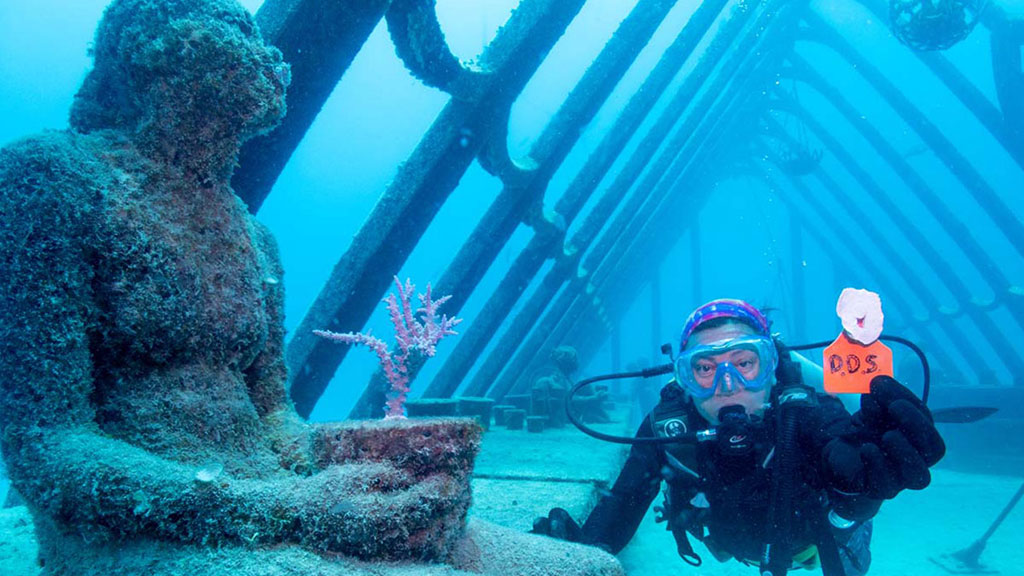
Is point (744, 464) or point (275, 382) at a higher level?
point (744, 464)

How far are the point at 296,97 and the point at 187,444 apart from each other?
2182mm

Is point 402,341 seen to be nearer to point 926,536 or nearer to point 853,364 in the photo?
point 853,364

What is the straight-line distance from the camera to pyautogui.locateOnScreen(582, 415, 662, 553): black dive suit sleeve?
3166mm

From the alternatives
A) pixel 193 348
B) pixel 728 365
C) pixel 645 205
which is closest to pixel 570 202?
pixel 728 365

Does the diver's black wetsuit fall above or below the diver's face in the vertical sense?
below

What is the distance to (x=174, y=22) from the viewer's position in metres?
1.71

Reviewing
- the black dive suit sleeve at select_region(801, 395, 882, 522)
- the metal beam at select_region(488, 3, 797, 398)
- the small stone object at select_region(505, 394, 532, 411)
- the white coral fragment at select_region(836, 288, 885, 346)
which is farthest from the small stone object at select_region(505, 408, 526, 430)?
the white coral fragment at select_region(836, 288, 885, 346)

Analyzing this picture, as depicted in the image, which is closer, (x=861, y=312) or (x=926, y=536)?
(x=861, y=312)

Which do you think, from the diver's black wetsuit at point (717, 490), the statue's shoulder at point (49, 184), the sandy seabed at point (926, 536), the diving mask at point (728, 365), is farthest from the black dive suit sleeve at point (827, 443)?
the sandy seabed at point (926, 536)

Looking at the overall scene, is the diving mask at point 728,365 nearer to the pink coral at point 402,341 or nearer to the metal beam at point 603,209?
the pink coral at point 402,341

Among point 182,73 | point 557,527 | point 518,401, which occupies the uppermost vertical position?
point 182,73

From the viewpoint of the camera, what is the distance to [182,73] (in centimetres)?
175

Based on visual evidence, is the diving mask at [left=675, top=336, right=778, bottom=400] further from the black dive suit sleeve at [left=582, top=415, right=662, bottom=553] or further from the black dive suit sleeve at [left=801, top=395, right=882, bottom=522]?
the black dive suit sleeve at [left=582, top=415, right=662, bottom=553]

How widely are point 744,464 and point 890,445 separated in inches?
46.4
